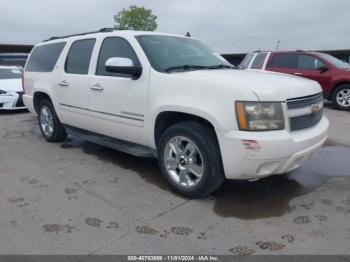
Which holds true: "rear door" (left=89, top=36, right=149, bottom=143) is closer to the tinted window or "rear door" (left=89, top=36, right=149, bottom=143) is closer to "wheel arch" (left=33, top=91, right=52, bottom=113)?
the tinted window

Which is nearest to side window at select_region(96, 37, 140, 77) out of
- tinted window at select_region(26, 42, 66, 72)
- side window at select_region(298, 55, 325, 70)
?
tinted window at select_region(26, 42, 66, 72)

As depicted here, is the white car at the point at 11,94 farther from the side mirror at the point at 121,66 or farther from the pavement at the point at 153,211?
the side mirror at the point at 121,66

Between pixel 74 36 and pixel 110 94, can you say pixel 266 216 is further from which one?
pixel 74 36

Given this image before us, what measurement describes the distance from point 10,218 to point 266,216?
2418 millimetres

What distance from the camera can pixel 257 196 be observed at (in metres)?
3.91

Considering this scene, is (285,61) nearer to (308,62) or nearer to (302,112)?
(308,62)

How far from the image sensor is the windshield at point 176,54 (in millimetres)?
4148

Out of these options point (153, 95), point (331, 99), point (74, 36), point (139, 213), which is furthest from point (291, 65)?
point (139, 213)

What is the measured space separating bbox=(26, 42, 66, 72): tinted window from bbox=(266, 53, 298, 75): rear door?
6.89m

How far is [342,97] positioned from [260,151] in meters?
8.17

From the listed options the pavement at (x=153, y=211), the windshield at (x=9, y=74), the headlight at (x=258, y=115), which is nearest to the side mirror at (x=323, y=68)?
the pavement at (x=153, y=211)

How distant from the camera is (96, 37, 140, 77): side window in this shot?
4.39 meters

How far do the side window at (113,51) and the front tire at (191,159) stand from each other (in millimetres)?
1067

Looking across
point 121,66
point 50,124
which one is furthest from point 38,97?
point 121,66
